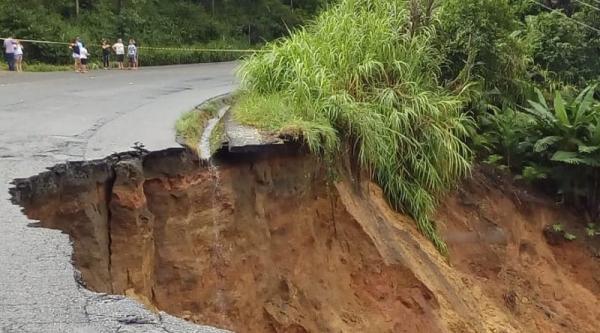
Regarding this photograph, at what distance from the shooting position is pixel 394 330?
843cm

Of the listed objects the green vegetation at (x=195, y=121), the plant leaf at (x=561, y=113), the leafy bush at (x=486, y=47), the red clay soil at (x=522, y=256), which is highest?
the leafy bush at (x=486, y=47)

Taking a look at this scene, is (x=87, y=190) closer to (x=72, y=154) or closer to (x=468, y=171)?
(x=72, y=154)

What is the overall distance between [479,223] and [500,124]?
1.80m

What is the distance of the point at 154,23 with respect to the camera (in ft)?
107

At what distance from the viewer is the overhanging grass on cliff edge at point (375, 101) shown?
29.2 feet

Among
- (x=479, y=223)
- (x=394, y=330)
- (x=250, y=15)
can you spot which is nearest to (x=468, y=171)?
(x=479, y=223)

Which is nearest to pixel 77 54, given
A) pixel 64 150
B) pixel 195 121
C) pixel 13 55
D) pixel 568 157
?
pixel 13 55

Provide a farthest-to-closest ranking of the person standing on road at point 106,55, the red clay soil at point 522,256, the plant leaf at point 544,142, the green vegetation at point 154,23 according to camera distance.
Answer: the green vegetation at point 154,23 → the person standing on road at point 106,55 → the plant leaf at point 544,142 → the red clay soil at point 522,256

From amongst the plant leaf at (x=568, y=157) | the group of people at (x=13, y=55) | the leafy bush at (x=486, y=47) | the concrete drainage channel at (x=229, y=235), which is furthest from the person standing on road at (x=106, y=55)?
the plant leaf at (x=568, y=157)

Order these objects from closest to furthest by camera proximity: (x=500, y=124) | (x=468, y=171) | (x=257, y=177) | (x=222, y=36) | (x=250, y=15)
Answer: (x=257, y=177)
(x=468, y=171)
(x=500, y=124)
(x=222, y=36)
(x=250, y=15)

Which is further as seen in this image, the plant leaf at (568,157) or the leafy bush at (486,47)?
the leafy bush at (486,47)

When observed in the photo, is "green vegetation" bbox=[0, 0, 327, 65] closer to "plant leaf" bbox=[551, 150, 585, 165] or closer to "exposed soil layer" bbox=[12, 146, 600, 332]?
"plant leaf" bbox=[551, 150, 585, 165]

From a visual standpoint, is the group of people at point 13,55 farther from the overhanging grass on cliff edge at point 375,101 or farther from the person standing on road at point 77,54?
the overhanging grass on cliff edge at point 375,101

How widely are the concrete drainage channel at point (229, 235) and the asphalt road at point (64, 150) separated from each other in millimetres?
449
